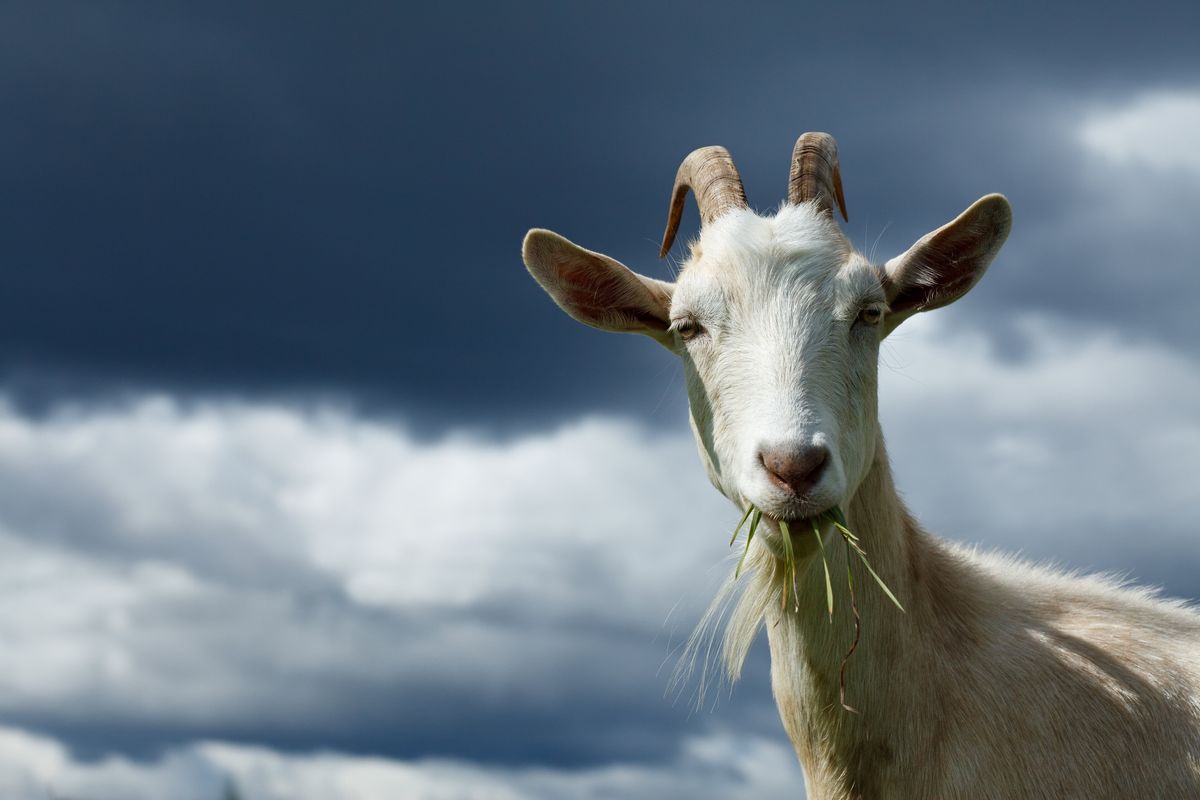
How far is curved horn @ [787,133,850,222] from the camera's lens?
6.10m

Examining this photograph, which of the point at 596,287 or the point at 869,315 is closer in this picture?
the point at 869,315

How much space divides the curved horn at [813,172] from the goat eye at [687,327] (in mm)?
889

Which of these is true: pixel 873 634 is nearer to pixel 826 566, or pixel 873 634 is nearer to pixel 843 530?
pixel 826 566

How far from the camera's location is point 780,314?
544 centimetres

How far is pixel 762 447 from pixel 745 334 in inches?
A: 30.7

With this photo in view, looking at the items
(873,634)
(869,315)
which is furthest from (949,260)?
(873,634)

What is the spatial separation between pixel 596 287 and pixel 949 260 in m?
1.78

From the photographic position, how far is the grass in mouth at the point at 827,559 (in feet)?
16.4

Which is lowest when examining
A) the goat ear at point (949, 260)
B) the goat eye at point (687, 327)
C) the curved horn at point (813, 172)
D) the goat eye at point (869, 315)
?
the goat eye at point (869, 315)

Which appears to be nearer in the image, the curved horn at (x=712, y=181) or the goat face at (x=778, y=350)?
the goat face at (x=778, y=350)

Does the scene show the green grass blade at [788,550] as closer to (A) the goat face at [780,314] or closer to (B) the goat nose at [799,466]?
(A) the goat face at [780,314]

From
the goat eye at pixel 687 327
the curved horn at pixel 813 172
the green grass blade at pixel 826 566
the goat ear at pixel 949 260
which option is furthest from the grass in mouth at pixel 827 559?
the curved horn at pixel 813 172

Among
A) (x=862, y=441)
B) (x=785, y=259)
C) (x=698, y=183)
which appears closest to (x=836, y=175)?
(x=698, y=183)

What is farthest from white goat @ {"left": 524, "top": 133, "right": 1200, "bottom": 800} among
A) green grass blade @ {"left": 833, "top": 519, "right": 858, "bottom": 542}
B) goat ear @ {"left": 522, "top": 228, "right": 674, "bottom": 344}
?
green grass blade @ {"left": 833, "top": 519, "right": 858, "bottom": 542}
